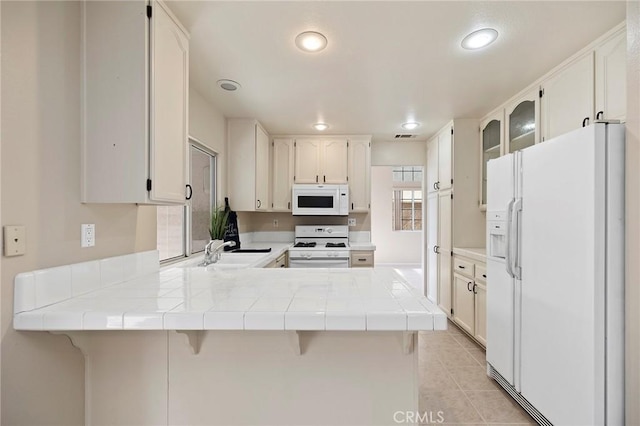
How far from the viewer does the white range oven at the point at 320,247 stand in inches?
141

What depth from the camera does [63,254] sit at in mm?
1189

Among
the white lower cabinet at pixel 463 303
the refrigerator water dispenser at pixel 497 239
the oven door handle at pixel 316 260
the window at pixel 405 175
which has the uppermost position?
the window at pixel 405 175

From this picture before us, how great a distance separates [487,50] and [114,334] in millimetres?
2598

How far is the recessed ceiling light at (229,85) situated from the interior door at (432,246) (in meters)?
2.84

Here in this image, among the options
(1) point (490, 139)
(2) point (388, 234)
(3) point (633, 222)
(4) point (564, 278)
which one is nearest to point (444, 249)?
(1) point (490, 139)

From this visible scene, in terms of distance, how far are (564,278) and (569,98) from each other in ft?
4.32

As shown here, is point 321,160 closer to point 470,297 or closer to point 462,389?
point 470,297

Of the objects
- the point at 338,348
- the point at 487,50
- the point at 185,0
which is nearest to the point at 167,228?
the point at 185,0

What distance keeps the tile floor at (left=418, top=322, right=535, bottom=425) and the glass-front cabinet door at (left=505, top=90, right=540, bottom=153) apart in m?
1.91

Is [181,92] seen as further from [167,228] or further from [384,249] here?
[384,249]

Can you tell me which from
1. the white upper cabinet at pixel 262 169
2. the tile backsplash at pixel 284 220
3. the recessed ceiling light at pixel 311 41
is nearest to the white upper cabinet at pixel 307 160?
the white upper cabinet at pixel 262 169

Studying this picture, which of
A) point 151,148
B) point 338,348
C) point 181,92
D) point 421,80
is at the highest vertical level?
point 421,80

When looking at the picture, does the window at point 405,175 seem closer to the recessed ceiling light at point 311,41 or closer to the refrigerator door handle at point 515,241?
the refrigerator door handle at point 515,241

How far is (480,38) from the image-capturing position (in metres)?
1.81
